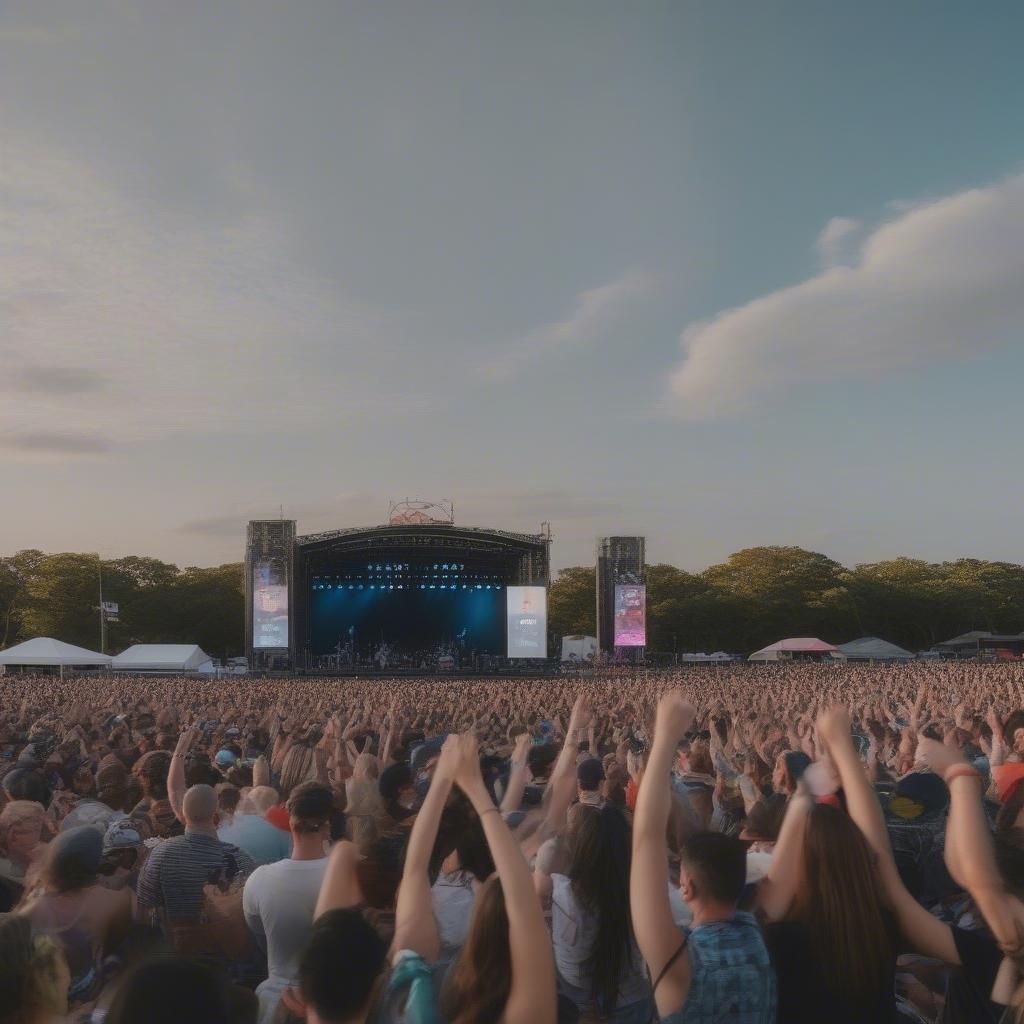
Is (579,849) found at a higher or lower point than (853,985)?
higher

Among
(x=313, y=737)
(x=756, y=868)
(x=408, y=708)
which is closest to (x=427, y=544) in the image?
(x=408, y=708)

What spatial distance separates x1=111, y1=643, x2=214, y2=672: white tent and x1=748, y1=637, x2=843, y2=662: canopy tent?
3241 centimetres

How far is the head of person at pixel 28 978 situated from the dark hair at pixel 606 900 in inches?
55.7

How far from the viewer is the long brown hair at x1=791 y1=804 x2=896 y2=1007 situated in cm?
263

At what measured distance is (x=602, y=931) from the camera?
2.95 m

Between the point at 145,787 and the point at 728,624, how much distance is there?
234 feet

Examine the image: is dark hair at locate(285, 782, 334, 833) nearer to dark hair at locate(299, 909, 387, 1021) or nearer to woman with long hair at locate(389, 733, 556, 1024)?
woman with long hair at locate(389, 733, 556, 1024)

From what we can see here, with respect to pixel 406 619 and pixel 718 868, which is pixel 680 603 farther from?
pixel 718 868

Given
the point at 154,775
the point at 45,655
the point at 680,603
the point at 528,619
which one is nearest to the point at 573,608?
the point at 680,603

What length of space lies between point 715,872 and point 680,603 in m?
74.0

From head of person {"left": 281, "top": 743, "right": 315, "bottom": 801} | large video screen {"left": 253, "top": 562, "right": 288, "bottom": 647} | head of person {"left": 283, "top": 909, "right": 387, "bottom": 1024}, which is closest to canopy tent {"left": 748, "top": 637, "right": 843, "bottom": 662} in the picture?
large video screen {"left": 253, "top": 562, "right": 288, "bottom": 647}

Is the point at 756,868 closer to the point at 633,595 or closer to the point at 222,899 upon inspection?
the point at 222,899

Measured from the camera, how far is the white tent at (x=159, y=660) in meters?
44.9

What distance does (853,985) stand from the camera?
263cm
